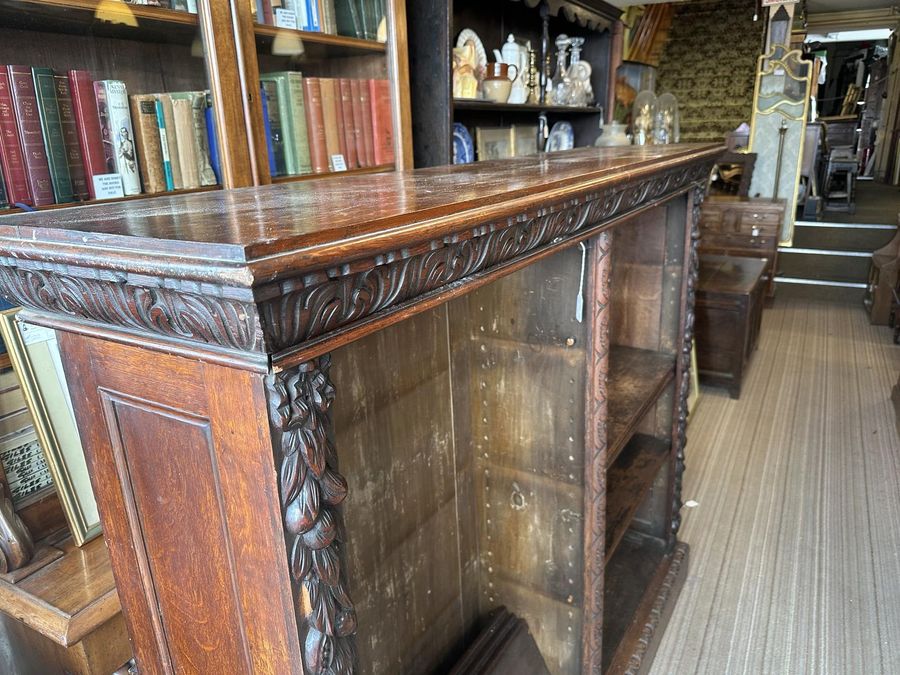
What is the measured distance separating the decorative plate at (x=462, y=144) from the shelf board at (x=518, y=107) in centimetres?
11

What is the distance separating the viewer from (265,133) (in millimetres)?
1446

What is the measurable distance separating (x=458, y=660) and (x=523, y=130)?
2.31 meters

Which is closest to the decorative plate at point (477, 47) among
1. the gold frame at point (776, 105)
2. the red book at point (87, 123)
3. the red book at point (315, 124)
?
the red book at point (315, 124)

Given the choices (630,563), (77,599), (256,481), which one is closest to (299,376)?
(256,481)

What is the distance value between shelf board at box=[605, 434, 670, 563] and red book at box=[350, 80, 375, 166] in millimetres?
1114

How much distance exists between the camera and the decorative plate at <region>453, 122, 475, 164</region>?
2.42 m

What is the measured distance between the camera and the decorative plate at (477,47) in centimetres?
242

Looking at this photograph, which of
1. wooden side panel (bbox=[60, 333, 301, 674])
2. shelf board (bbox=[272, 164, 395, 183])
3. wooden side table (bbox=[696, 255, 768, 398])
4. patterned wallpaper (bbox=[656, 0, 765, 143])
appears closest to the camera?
wooden side panel (bbox=[60, 333, 301, 674])

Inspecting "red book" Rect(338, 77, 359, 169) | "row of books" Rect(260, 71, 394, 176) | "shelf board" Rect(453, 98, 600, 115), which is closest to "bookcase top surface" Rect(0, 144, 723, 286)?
"row of books" Rect(260, 71, 394, 176)

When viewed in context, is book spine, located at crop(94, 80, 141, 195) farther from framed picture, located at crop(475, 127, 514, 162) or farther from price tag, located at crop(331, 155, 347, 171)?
framed picture, located at crop(475, 127, 514, 162)

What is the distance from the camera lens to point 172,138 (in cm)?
130

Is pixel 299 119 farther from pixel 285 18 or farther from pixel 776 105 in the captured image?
pixel 776 105

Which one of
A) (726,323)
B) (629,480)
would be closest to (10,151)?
(629,480)

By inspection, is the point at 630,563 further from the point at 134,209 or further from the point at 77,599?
the point at 134,209
